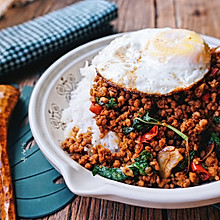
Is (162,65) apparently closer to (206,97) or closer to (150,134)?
(206,97)

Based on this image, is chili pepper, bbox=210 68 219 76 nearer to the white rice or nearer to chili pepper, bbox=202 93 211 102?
chili pepper, bbox=202 93 211 102

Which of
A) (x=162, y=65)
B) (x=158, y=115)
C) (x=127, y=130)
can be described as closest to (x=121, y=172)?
(x=127, y=130)

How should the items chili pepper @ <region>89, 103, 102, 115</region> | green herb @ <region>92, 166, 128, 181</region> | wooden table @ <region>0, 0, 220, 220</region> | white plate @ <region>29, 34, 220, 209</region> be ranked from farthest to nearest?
wooden table @ <region>0, 0, 220, 220</region> < chili pepper @ <region>89, 103, 102, 115</region> < green herb @ <region>92, 166, 128, 181</region> < white plate @ <region>29, 34, 220, 209</region>

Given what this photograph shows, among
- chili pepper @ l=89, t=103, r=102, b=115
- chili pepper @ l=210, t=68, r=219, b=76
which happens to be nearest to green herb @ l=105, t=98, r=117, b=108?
chili pepper @ l=89, t=103, r=102, b=115

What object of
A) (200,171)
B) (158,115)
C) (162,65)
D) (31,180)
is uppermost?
(162,65)

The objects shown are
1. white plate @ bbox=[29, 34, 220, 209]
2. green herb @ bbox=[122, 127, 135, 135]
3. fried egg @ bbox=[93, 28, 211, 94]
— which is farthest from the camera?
green herb @ bbox=[122, 127, 135, 135]

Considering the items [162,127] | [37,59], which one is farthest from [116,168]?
[37,59]

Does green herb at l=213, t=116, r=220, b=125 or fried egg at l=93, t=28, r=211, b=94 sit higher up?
fried egg at l=93, t=28, r=211, b=94
